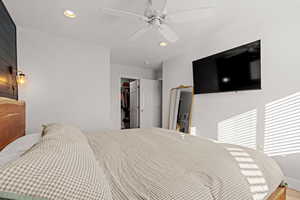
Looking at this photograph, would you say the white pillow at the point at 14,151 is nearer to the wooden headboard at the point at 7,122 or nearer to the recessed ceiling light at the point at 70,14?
the wooden headboard at the point at 7,122

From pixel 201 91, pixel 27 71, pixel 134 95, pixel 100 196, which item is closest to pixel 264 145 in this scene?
pixel 201 91

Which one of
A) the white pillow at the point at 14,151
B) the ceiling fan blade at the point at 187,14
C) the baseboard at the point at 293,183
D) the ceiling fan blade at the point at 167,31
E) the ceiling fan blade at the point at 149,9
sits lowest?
Answer: the baseboard at the point at 293,183

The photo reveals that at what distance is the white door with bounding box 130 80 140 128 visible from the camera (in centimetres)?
435

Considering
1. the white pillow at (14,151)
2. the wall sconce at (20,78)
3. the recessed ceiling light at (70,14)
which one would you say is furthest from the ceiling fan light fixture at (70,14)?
A: the white pillow at (14,151)

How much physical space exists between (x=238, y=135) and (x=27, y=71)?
381cm

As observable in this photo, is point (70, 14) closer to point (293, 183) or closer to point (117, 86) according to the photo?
point (117, 86)

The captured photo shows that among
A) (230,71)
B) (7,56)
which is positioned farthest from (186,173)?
(7,56)

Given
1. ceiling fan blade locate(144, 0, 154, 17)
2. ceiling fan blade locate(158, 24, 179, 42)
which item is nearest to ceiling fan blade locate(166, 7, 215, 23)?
ceiling fan blade locate(158, 24, 179, 42)

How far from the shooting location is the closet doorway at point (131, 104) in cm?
439

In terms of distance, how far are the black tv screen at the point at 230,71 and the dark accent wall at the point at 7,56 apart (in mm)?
3162

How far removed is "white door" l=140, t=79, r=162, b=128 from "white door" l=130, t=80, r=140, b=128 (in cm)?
16

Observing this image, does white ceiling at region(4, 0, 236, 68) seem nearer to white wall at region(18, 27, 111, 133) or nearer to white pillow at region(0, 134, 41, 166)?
white wall at region(18, 27, 111, 133)

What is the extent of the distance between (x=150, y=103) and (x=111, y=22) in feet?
8.74

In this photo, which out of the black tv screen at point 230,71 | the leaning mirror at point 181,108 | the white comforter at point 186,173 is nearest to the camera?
the white comforter at point 186,173
